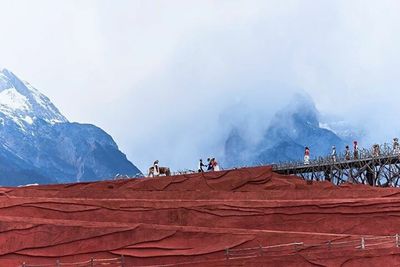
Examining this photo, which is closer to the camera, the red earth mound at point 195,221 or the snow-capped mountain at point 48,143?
the red earth mound at point 195,221

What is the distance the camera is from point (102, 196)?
16.1 meters

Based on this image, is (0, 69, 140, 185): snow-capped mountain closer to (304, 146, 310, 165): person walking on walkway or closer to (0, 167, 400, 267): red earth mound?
(304, 146, 310, 165): person walking on walkway

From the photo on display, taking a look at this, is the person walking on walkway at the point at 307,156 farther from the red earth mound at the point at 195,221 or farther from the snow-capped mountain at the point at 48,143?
the snow-capped mountain at the point at 48,143

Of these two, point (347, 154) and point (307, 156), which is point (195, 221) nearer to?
point (307, 156)

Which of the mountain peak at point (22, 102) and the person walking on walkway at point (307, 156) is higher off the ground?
the mountain peak at point (22, 102)

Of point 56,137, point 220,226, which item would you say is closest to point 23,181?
point 56,137

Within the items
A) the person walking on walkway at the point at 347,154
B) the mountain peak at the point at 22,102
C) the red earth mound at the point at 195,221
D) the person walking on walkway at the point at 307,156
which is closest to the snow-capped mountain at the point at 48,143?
the mountain peak at the point at 22,102

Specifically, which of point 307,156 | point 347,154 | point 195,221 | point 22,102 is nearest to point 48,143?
point 22,102

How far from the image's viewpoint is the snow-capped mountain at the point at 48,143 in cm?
4997

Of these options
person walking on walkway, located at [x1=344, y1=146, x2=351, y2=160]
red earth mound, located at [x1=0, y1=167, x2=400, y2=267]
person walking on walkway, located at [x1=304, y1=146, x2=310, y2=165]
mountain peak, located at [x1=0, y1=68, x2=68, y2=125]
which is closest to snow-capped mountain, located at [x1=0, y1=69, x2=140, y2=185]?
mountain peak, located at [x1=0, y1=68, x2=68, y2=125]

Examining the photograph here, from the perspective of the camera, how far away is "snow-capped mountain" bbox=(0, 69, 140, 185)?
4997 centimetres

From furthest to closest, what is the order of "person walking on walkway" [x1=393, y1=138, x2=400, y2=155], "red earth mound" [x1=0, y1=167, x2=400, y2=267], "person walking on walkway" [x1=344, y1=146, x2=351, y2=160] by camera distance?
"person walking on walkway" [x1=344, y1=146, x2=351, y2=160], "person walking on walkway" [x1=393, y1=138, x2=400, y2=155], "red earth mound" [x1=0, y1=167, x2=400, y2=267]

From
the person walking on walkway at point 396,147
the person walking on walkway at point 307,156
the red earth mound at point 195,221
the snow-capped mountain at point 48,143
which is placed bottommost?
the red earth mound at point 195,221

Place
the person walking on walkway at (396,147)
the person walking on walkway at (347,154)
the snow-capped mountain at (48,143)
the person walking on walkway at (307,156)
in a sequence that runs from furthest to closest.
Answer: the snow-capped mountain at (48,143) → the person walking on walkway at (307,156) → the person walking on walkway at (347,154) → the person walking on walkway at (396,147)
